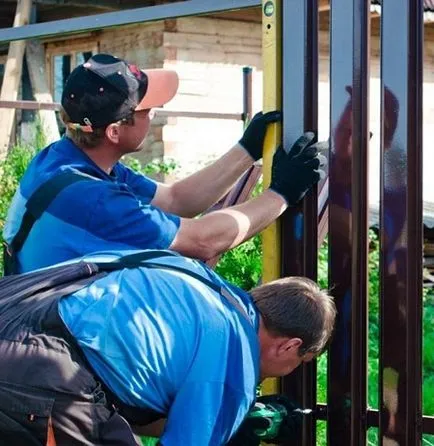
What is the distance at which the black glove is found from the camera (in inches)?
117

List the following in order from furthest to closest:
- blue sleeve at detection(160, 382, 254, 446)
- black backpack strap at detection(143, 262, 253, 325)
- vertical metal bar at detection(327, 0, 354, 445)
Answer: vertical metal bar at detection(327, 0, 354, 445), black backpack strap at detection(143, 262, 253, 325), blue sleeve at detection(160, 382, 254, 446)

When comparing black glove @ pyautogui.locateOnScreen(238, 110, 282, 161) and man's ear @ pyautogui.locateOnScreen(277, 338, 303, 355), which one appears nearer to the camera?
man's ear @ pyautogui.locateOnScreen(277, 338, 303, 355)

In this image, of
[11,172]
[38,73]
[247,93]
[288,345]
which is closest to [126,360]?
[288,345]

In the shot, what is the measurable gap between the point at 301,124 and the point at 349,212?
31 centimetres

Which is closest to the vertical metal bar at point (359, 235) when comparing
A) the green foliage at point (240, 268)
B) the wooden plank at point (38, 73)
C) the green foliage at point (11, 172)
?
the green foliage at point (240, 268)

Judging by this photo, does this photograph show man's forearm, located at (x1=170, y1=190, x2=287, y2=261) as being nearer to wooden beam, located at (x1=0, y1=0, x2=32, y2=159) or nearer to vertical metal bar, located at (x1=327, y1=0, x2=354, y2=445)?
vertical metal bar, located at (x1=327, y1=0, x2=354, y2=445)

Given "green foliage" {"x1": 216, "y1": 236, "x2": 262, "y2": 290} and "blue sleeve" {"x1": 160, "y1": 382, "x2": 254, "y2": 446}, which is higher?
"blue sleeve" {"x1": 160, "y1": 382, "x2": 254, "y2": 446}

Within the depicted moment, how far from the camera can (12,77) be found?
35.3ft

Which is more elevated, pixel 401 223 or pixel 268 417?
pixel 401 223

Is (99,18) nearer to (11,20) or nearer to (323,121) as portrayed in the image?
(323,121)

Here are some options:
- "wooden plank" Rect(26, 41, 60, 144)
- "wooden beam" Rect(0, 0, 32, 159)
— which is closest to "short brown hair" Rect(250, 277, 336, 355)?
"wooden beam" Rect(0, 0, 32, 159)

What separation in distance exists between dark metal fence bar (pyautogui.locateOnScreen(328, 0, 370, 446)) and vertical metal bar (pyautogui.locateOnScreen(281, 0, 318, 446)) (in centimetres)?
9

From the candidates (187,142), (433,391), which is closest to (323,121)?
(187,142)

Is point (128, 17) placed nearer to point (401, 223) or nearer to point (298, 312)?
point (401, 223)
